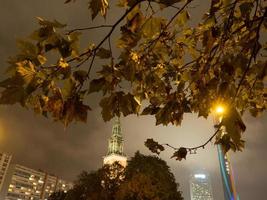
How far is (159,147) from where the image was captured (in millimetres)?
4695

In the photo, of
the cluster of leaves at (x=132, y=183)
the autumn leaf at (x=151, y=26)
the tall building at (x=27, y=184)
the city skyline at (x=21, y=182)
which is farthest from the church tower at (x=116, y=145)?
the autumn leaf at (x=151, y=26)

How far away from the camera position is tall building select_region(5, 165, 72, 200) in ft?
538

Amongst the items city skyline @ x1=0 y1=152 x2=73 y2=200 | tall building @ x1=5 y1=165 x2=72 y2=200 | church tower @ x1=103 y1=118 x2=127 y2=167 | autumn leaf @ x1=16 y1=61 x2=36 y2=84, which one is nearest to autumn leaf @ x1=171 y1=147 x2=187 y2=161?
autumn leaf @ x1=16 y1=61 x2=36 y2=84

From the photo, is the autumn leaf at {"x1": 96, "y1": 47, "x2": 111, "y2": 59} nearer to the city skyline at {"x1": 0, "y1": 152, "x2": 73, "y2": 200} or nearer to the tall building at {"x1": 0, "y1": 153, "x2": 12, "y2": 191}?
the city skyline at {"x1": 0, "y1": 152, "x2": 73, "y2": 200}

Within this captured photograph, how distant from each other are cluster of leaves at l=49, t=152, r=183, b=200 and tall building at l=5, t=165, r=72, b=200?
146 m

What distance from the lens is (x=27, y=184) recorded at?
175 m

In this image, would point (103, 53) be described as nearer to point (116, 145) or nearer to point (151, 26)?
point (151, 26)

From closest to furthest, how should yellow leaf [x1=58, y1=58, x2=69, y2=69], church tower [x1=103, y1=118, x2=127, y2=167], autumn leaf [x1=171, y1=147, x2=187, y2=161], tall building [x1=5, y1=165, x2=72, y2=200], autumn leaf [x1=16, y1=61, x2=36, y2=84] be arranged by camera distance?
autumn leaf [x1=16, y1=61, x2=36, y2=84]
yellow leaf [x1=58, y1=58, x2=69, y2=69]
autumn leaf [x1=171, y1=147, x2=187, y2=161]
church tower [x1=103, y1=118, x2=127, y2=167]
tall building [x1=5, y1=165, x2=72, y2=200]

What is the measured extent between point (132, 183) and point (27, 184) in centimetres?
16586

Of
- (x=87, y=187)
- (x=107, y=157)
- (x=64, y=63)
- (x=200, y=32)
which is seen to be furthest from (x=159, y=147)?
(x=107, y=157)

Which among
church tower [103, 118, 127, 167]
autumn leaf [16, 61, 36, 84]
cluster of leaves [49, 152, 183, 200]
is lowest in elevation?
autumn leaf [16, 61, 36, 84]

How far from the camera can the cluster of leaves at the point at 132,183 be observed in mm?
29719

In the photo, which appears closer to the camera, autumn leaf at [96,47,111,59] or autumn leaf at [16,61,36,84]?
autumn leaf at [16,61,36,84]

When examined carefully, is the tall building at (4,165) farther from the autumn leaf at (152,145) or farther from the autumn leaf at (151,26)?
the autumn leaf at (151,26)
